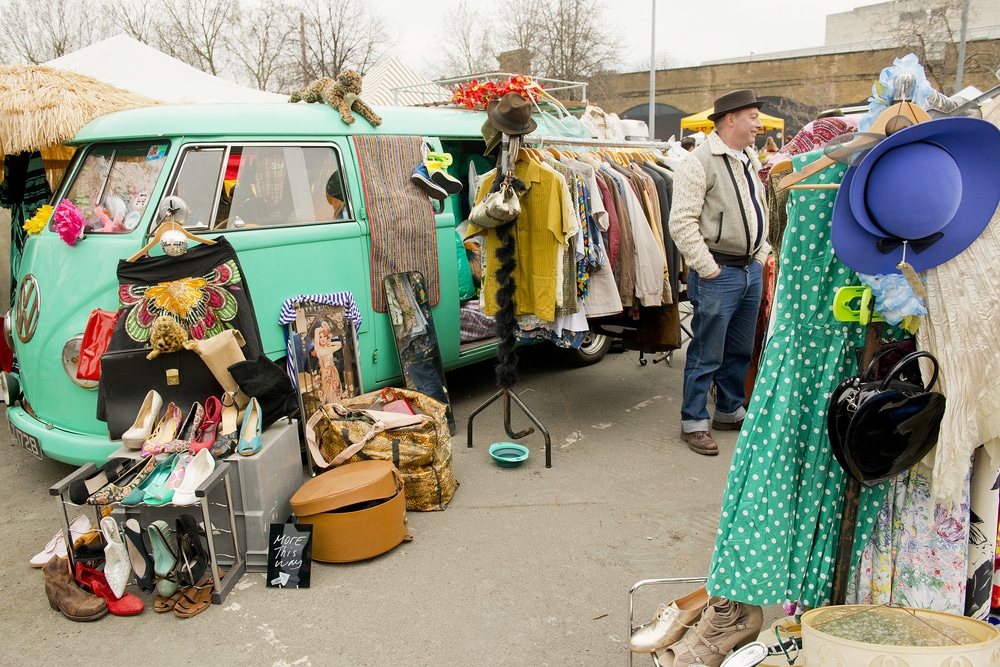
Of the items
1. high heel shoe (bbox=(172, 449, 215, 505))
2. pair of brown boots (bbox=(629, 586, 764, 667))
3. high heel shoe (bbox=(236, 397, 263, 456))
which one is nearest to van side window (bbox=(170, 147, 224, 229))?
high heel shoe (bbox=(236, 397, 263, 456))

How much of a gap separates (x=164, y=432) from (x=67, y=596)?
85 cm

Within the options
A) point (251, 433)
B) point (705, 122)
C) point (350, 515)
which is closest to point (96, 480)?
point (251, 433)

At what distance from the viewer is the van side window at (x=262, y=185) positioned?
4324 millimetres

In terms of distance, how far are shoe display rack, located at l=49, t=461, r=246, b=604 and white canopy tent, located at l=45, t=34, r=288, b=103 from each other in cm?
726

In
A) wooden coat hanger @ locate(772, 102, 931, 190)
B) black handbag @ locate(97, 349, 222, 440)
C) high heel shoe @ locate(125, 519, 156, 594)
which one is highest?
wooden coat hanger @ locate(772, 102, 931, 190)

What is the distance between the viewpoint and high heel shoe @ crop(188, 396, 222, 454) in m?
3.62

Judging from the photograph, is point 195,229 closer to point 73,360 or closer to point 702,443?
point 73,360

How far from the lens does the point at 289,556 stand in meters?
3.45

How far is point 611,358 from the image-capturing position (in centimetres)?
750

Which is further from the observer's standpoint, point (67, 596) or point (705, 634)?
point (67, 596)

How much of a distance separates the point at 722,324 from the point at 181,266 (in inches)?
131

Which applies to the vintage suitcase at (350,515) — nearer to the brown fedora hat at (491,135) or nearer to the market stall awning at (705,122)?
the brown fedora hat at (491,135)

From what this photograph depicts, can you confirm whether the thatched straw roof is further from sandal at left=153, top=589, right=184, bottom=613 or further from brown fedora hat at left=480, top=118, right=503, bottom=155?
sandal at left=153, top=589, right=184, bottom=613

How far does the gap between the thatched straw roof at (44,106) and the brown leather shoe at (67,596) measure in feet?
9.12
